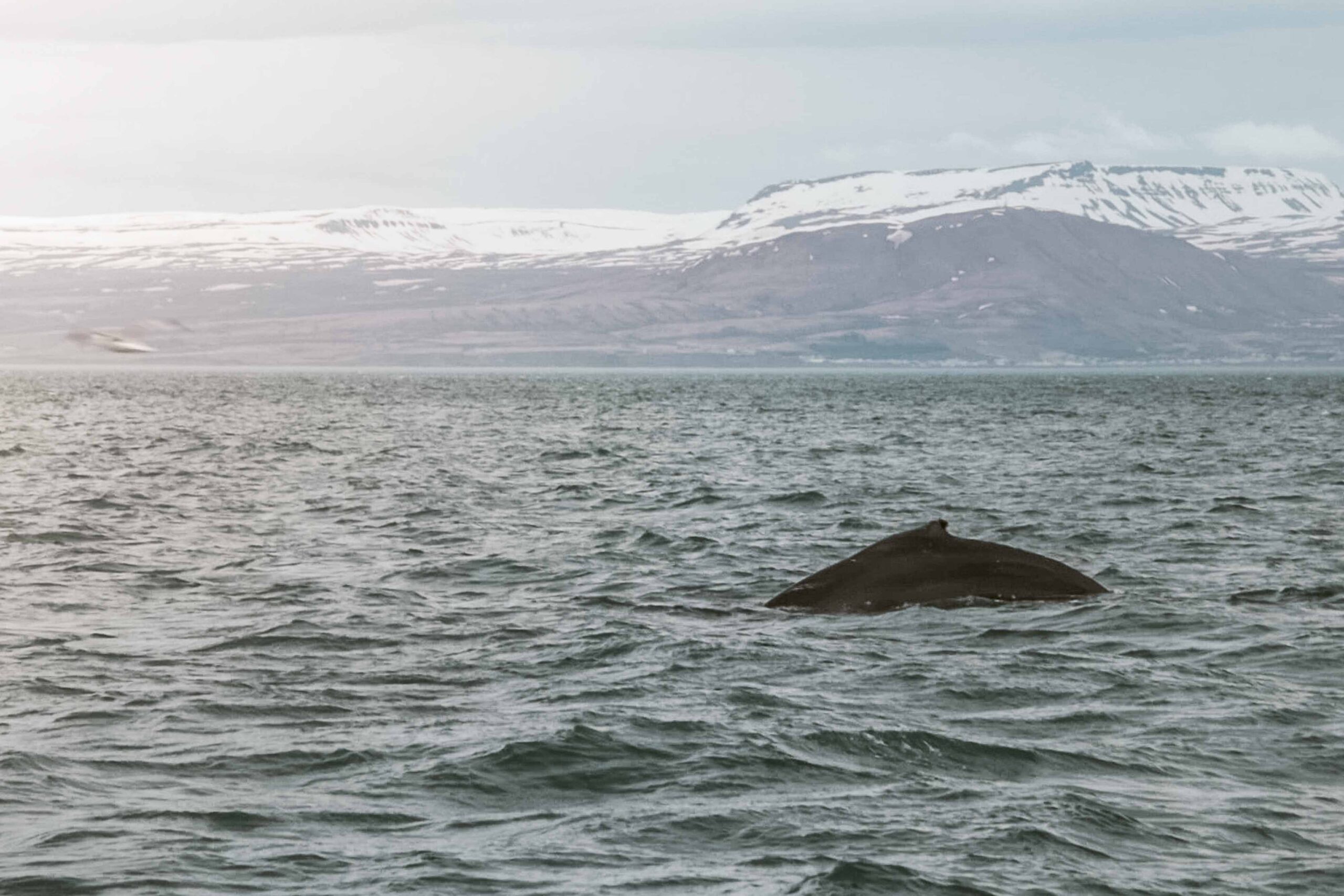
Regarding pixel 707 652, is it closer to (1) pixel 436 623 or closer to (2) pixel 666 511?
(1) pixel 436 623

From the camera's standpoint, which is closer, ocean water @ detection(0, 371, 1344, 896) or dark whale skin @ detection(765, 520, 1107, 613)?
ocean water @ detection(0, 371, 1344, 896)

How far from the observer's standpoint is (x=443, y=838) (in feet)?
32.7

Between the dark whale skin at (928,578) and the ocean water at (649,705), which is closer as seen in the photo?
the ocean water at (649,705)

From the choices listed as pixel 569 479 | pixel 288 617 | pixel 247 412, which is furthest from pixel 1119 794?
pixel 247 412

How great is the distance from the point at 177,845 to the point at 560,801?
2.39 metres

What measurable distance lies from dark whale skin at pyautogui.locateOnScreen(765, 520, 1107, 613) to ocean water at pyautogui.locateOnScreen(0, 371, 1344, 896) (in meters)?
0.55

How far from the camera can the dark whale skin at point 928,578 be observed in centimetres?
1875

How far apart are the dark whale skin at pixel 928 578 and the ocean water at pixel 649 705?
545 millimetres

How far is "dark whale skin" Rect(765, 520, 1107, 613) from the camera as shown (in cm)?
1875

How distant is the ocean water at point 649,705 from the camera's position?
9.61m

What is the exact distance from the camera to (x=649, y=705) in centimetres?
1393

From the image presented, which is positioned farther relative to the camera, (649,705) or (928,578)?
(928,578)

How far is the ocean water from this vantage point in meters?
9.61

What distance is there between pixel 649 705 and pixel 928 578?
19.2 ft
